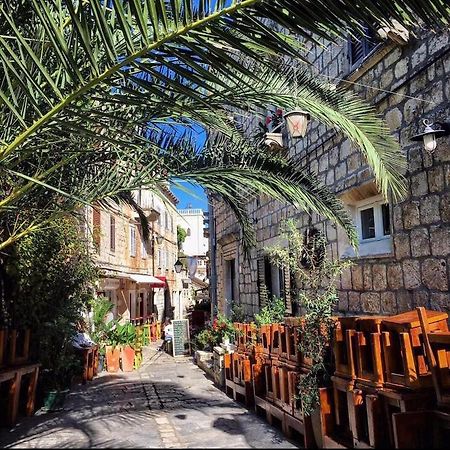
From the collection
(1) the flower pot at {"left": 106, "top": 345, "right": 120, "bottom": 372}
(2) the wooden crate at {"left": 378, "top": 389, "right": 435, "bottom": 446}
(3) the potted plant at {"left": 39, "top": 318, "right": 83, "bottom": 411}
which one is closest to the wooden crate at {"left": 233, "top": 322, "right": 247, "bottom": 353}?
(3) the potted plant at {"left": 39, "top": 318, "right": 83, "bottom": 411}

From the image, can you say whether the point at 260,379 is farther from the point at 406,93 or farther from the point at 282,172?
the point at 406,93

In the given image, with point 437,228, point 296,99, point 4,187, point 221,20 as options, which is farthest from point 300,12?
point 4,187

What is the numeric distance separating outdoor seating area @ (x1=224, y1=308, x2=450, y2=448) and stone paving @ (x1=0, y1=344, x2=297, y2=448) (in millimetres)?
411

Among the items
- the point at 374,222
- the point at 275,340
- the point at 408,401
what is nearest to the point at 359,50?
the point at 374,222

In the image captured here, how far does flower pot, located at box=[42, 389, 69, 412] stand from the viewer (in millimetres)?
6332

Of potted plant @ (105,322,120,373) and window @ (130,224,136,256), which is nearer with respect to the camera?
potted plant @ (105,322,120,373)

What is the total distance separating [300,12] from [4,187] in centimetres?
416

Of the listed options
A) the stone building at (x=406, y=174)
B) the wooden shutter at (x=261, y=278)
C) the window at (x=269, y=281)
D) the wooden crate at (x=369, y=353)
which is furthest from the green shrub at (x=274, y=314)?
the wooden crate at (x=369, y=353)

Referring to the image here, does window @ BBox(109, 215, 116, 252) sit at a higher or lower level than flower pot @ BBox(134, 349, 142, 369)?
higher

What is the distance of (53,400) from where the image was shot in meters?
6.36

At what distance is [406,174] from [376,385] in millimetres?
2125

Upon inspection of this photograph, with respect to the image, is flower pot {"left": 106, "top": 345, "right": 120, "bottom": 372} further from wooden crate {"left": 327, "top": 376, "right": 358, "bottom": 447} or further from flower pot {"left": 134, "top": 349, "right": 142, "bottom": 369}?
A: wooden crate {"left": 327, "top": 376, "right": 358, "bottom": 447}

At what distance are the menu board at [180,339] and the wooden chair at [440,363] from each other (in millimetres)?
10243

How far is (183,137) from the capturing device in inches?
205
